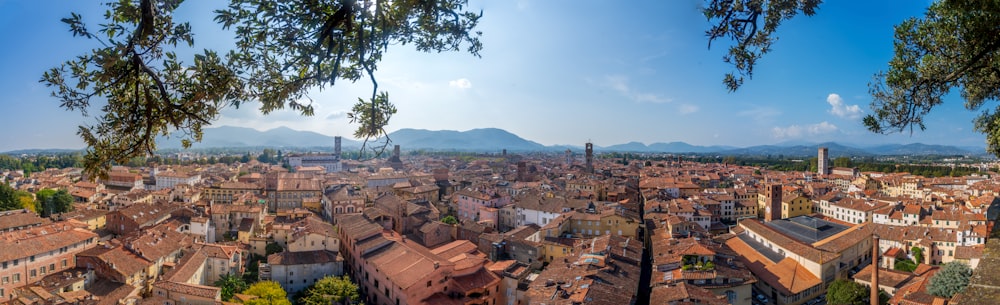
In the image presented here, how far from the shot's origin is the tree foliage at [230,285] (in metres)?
21.6

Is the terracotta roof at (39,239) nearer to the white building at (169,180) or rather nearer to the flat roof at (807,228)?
the white building at (169,180)

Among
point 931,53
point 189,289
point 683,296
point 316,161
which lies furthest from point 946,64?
point 316,161

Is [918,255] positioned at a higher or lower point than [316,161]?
lower

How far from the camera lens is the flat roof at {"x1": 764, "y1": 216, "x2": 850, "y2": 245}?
Result: 32.1 metres

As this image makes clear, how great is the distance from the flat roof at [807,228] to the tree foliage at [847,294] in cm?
860

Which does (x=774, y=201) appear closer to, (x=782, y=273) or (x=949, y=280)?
(x=782, y=273)

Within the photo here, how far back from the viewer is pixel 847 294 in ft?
72.5

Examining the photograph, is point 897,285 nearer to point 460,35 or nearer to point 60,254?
point 460,35

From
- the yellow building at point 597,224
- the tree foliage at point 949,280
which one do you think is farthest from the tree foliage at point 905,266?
the yellow building at point 597,224

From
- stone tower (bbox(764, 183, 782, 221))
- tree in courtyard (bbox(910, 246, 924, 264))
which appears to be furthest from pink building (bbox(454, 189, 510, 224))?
tree in courtyard (bbox(910, 246, 924, 264))

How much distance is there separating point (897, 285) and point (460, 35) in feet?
98.1

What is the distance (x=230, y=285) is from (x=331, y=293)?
5.16 metres

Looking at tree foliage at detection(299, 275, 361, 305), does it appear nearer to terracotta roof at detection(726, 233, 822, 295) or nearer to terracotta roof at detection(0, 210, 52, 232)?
terracotta roof at detection(0, 210, 52, 232)

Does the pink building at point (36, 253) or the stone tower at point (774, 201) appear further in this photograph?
the stone tower at point (774, 201)
